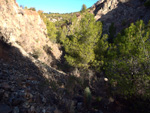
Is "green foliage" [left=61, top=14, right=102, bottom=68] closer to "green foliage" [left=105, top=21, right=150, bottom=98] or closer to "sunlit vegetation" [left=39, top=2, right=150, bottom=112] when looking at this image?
"sunlit vegetation" [left=39, top=2, right=150, bottom=112]

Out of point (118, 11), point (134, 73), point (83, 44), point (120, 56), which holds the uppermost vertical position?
point (118, 11)

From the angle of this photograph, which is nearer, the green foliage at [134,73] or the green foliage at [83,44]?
the green foliage at [134,73]

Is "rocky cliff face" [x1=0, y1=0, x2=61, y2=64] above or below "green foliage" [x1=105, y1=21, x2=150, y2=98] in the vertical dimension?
above

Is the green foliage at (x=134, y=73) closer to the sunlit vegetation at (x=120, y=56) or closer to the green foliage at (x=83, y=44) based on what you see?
the sunlit vegetation at (x=120, y=56)

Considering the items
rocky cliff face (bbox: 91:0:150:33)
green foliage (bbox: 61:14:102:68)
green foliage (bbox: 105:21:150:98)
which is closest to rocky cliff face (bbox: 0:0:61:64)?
green foliage (bbox: 61:14:102:68)

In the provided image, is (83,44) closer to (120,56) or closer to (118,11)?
(120,56)

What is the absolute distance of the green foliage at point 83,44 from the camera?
984cm

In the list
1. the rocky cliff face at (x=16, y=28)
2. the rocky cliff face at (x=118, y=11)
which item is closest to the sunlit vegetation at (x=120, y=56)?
the rocky cliff face at (x=16, y=28)

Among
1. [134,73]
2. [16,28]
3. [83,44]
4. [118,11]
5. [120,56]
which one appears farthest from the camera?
[118,11]

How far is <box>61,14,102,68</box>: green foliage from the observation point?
984 cm

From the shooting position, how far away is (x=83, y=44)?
9984 mm

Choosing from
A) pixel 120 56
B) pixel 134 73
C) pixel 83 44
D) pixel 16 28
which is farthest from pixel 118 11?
pixel 134 73

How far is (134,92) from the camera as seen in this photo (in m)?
5.66

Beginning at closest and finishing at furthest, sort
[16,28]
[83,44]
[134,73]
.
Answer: [134,73], [83,44], [16,28]
